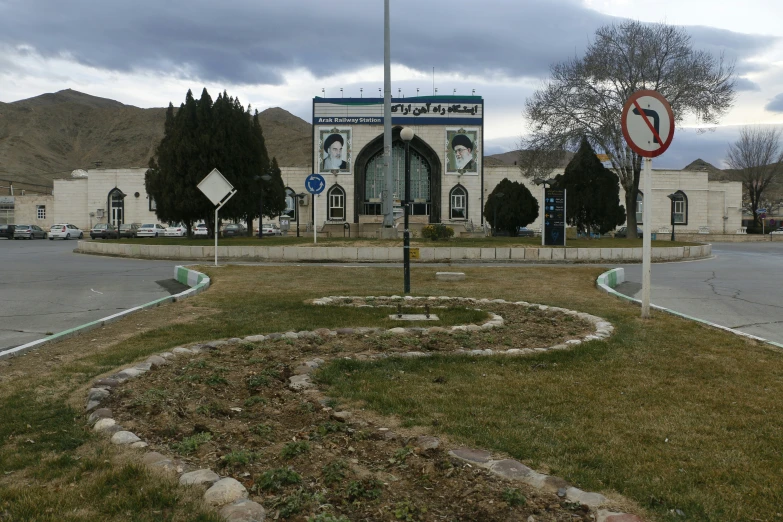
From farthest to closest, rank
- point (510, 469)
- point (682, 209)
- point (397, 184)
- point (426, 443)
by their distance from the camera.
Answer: point (682, 209) < point (397, 184) < point (426, 443) < point (510, 469)

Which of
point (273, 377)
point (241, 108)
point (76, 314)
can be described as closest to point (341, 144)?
point (241, 108)

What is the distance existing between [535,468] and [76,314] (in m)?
7.80

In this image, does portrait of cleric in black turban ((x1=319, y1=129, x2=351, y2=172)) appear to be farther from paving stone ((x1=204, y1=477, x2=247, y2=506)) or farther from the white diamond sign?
paving stone ((x1=204, y1=477, x2=247, y2=506))

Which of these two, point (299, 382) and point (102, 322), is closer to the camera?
point (299, 382)

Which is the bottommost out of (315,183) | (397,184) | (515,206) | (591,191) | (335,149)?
(515,206)

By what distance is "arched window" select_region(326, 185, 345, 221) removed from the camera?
56828mm

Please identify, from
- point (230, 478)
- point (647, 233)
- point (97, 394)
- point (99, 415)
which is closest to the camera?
point (230, 478)

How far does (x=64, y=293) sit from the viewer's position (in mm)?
11633

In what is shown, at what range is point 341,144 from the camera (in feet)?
184

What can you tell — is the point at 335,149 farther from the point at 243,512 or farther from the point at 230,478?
the point at 243,512

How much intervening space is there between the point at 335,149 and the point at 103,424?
5369 cm

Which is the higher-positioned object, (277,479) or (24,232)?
(24,232)

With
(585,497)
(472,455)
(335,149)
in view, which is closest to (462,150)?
(335,149)

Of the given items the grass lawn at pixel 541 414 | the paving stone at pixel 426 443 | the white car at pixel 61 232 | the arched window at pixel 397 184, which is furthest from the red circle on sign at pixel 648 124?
the white car at pixel 61 232
